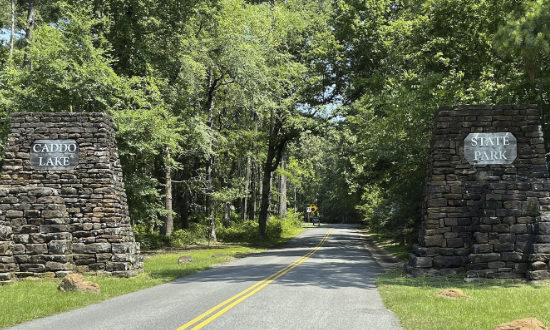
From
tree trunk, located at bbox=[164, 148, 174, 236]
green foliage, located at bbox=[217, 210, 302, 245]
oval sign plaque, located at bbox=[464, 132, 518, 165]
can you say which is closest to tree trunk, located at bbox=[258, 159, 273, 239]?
green foliage, located at bbox=[217, 210, 302, 245]

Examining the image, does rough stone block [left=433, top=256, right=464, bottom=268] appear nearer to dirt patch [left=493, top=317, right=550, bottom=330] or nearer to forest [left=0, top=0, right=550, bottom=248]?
forest [left=0, top=0, right=550, bottom=248]

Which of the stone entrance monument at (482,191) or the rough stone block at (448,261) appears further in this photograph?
the rough stone block at (448,261)

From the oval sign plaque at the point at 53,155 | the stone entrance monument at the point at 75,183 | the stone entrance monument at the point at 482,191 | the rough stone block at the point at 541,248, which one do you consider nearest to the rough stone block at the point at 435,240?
the stone entrance monument at the point at 482,191

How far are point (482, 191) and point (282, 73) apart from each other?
16544 millimetres

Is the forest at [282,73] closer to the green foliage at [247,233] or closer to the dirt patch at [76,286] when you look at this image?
the green foliage at [247,233]

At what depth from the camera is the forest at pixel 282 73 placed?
18.5 meters

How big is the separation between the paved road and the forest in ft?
25.7

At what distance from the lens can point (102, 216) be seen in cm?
1385

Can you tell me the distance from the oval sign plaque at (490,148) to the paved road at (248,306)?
15.2 ft

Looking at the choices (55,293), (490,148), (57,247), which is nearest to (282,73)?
(490,148)

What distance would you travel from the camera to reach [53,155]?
558 inches

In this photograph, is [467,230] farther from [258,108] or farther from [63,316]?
[258,108]

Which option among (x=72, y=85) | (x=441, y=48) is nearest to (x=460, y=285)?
(x=441, y=48)

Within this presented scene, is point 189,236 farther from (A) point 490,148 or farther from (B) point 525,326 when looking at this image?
(B) point 525,326
